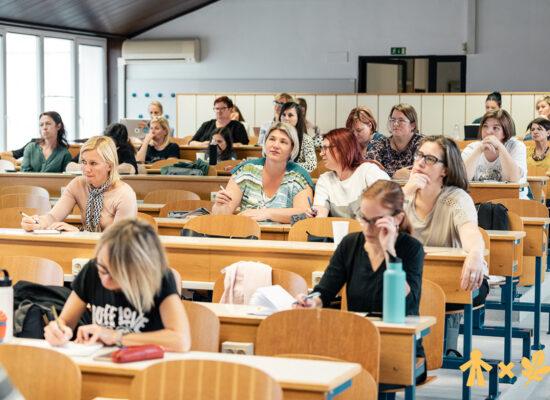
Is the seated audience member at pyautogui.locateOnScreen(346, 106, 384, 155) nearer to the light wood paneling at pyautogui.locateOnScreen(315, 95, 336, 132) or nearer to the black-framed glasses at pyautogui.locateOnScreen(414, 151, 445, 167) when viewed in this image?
the black-framed glasses at pyautogui.locateOnScreen(414, 151, 445, 167)

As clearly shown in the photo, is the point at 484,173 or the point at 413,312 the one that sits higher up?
the point at 484,173

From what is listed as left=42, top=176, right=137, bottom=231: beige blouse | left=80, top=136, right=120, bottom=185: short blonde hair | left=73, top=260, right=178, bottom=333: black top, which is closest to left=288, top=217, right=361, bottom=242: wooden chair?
left=42, top=176, right=137, bottom=231: beige blouse

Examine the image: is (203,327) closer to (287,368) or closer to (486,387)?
(287,368)

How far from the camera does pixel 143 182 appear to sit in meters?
7.62

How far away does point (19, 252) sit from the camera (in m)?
4.52

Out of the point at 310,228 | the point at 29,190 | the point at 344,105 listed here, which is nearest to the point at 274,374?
the point at 310,228

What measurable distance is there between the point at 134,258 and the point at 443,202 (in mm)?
1964

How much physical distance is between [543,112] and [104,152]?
7.09 m

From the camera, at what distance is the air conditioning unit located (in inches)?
645

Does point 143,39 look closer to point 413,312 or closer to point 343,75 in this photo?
point 343,75

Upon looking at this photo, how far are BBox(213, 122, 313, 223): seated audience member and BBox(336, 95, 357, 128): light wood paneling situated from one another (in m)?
9.61

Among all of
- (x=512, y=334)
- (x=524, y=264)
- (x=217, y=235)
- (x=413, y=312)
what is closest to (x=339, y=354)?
(x=413, y=312)

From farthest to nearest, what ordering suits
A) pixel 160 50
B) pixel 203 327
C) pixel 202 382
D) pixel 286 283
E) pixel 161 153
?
1. pixel 160 50
2. pixel 161 153
3. pixel 286 283
4. pixel 203 327
5. pixel 202 382

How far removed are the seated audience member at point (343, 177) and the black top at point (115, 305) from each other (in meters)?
2.33
